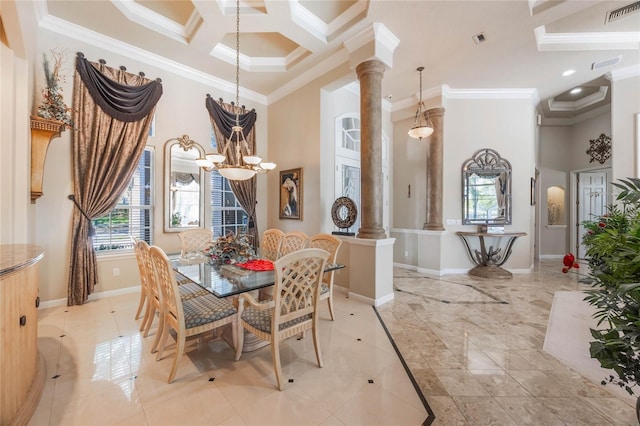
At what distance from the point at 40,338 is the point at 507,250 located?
698 cm

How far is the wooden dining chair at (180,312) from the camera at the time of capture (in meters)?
1.91

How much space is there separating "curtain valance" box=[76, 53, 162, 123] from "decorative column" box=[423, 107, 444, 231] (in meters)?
5.03

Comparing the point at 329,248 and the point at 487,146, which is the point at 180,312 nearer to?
→ the point at 329,248

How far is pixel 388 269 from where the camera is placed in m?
3.78

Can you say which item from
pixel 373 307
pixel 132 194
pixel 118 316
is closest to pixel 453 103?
pixel 373 307

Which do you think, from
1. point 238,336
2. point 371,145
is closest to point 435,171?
point 371,145

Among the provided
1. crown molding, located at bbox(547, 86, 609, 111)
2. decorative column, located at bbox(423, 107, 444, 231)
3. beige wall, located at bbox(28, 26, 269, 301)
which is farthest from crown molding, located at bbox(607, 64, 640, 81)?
beige wall, located at bbox(28, 26, 269, 301)

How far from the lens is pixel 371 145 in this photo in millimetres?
3676

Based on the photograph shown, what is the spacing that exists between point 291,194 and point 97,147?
291 cm

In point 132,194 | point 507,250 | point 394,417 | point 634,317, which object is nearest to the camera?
point 634,317

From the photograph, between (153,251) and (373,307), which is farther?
(373,307)

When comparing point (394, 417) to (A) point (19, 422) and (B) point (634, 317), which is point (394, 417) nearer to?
(B) point (634, 317)

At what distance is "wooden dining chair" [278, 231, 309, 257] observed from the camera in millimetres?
3486

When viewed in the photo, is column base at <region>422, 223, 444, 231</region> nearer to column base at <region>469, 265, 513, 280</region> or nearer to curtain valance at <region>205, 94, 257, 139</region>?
column base at <region>469, 265, 513, 280</region>
